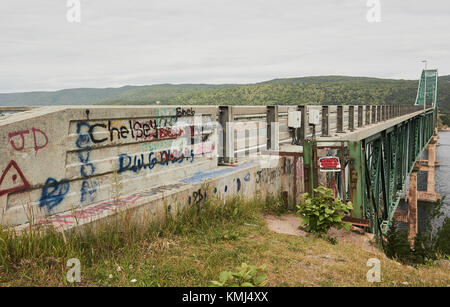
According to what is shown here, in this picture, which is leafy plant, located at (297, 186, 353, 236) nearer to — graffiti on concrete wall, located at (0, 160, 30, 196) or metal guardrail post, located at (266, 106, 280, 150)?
metal guardrail post, located at (266, 106, 280, 150)

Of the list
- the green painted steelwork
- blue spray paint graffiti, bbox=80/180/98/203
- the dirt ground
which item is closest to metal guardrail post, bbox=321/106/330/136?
the dirt ground

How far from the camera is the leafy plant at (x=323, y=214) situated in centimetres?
625

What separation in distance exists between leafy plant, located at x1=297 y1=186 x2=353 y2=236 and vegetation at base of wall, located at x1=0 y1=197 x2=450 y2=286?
1.18ft

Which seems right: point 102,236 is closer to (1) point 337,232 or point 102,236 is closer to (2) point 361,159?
(1) point 337,232

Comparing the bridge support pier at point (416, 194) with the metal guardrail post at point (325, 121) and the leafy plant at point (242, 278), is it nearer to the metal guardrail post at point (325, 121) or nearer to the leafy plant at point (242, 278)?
the metal guardrail post at point (325, 121)

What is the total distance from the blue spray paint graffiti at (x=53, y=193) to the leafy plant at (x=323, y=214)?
416cm

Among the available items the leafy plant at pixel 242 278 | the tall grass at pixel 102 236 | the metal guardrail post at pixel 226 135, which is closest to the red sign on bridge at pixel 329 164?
the metal guardrail post at pixel 226 135

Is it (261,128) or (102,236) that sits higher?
(261,128)

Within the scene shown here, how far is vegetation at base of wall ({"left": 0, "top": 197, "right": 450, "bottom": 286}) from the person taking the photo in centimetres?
345

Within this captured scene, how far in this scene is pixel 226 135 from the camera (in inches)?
324

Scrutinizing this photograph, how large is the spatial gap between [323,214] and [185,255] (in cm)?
305

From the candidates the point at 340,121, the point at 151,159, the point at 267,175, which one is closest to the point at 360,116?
the point at 340,121

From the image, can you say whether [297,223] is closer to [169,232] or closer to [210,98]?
[169,232]
